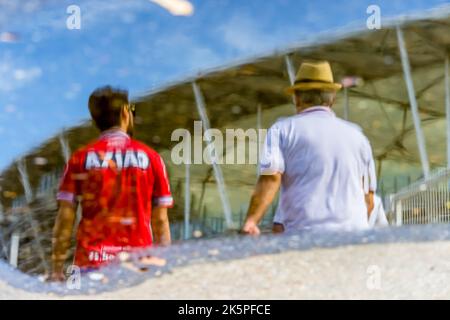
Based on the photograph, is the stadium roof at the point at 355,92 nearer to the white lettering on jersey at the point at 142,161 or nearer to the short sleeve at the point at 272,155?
the short sleeve at the point at 272,155

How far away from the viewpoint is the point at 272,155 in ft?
13.6

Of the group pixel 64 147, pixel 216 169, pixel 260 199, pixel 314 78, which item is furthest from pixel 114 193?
pixel 314 78

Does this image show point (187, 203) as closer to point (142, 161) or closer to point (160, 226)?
point (160, 226)

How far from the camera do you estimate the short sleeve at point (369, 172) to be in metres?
4.16

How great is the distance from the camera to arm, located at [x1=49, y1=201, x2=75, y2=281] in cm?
412

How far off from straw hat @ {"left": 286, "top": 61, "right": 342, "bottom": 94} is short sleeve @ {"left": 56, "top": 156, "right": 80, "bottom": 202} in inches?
36.8

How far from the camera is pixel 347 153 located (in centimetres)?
414

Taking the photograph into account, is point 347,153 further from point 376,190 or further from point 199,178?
point 199,178

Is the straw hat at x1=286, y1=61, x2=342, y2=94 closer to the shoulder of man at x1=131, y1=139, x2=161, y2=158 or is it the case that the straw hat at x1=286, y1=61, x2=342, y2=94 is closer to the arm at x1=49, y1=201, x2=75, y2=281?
the shoulder of man at x1=131, y1=139, x2=161, y2=158

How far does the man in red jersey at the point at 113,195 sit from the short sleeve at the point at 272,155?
406 millimetres

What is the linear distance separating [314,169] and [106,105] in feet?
3.01

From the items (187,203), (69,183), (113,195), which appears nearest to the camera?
(113,195)

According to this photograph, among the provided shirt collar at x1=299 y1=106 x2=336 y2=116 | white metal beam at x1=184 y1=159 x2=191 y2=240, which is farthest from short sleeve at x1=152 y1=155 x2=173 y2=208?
shirt collar at x1=299 y1=106 x2=336 y2=116

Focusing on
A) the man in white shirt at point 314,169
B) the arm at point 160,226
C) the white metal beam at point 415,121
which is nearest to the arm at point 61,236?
the arm at point 160,226
